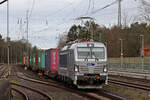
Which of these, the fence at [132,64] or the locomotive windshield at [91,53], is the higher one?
the locomotive windshield at [91,53]

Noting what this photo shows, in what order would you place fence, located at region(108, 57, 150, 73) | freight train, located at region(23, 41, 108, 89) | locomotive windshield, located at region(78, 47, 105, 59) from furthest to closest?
1. fence, located at region(108, 57, 150, 73)
2. locomotive windshield, located at region(78, 47, 105, 59)
3. freight train, located at region(23, 41, 108, 89)

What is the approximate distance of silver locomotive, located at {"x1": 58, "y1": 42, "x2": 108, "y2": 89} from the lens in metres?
15.3

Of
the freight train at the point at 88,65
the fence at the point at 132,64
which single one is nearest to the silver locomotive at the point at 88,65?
the freight train at the point at 88,65

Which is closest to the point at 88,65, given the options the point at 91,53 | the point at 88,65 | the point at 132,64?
the point at 88,65

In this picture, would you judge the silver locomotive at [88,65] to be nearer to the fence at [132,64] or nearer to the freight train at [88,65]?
the freight train at [88,65]

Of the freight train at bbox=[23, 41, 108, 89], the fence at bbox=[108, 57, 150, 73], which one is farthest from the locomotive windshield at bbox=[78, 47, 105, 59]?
the fence at bbox=[108, 57, 150, 73]

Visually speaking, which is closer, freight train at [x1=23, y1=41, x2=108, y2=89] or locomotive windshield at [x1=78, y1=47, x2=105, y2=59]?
freight train at [x1=23, y1=41, x2=108, y2=89]

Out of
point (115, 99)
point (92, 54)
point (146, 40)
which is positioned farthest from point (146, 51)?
point (115, 99)

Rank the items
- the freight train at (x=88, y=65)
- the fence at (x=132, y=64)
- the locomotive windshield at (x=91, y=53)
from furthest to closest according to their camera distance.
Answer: the fence at (x=132, y=64) → the locomotive windshield at (x=91, y=53) → the freight train at (x=88, y=65)

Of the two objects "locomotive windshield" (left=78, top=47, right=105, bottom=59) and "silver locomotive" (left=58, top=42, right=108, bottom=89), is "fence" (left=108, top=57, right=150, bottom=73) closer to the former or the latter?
"locomotive windshield" (left=78, top=47, right=105, bottom=59)

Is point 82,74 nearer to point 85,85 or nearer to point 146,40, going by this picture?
point 85,85

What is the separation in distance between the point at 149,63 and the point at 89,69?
56.4 ft

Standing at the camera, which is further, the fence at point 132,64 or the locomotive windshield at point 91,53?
the fence at point 132,64

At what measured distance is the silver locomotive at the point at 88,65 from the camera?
15258 millimetres
